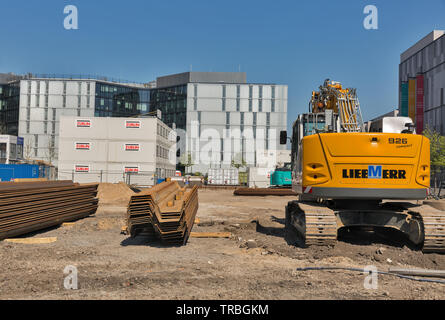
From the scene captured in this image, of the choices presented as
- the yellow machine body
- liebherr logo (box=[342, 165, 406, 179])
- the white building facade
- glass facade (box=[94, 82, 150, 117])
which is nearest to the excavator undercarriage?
the yellow machine body

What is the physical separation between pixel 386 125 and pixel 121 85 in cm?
9292

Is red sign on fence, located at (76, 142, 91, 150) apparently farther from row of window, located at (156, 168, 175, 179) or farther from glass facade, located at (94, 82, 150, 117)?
glass facade, located at (94, 82, 150, 117)

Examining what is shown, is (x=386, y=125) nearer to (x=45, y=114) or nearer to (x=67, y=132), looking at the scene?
(x=67, y=132)

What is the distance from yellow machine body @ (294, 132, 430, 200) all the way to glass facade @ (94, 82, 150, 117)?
3524 inches

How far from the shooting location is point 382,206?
8.74 m

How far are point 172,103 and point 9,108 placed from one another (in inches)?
1614

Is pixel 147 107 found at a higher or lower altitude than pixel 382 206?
→ higher

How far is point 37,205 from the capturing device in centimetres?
995

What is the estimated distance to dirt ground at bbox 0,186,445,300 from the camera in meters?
5.06

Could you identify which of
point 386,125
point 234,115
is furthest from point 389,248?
point 234,115

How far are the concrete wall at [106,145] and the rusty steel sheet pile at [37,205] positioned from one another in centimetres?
3215

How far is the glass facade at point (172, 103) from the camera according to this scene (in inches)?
3620

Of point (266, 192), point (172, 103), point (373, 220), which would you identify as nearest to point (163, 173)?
point (266, 192)

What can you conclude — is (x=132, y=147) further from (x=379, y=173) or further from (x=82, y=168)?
(x=379, y=173)
